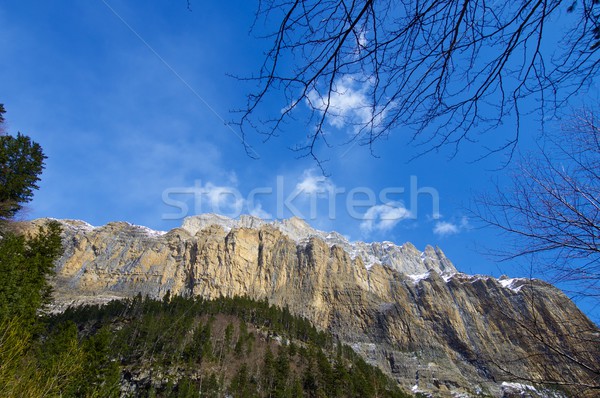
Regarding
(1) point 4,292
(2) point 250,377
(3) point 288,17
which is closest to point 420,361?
(2) point 250,377

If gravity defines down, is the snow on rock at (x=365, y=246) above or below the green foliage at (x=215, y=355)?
above

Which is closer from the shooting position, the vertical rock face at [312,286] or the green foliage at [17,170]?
the green foliage at [17,170]

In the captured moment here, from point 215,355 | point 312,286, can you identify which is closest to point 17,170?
point 215,355

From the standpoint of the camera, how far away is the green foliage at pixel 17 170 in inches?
522

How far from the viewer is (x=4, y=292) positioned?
10.8 m

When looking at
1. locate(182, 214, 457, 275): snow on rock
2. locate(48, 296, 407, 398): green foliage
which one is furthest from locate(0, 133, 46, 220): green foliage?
locate(182, 214, 457, 275): snow on rock

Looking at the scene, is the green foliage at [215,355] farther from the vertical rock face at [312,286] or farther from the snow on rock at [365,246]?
the snow on rock at [365,246]

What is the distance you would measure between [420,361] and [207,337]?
61630mm

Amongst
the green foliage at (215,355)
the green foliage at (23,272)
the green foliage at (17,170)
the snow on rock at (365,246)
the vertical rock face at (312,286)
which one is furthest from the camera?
the snow on rock at (365,246)

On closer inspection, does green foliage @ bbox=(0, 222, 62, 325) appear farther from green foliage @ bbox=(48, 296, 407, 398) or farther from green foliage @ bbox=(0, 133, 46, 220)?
green foliage @ bbox=(48, 296, 407, 398)

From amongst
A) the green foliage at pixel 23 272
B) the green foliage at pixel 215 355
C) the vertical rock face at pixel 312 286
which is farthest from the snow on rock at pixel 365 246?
the green foliage at pixel 23 272

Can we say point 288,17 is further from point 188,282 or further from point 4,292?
point 188,282

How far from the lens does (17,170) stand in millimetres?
14359

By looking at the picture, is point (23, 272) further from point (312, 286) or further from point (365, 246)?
point (365, 246)
